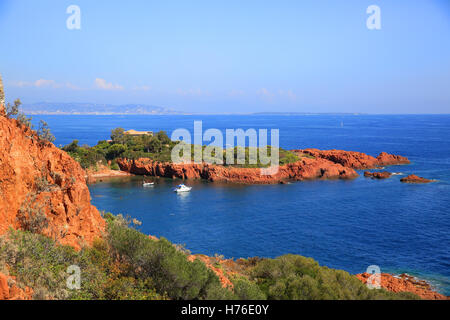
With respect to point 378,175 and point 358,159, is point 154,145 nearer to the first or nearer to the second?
point 358,159

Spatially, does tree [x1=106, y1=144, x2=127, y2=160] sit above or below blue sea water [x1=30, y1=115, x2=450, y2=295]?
above

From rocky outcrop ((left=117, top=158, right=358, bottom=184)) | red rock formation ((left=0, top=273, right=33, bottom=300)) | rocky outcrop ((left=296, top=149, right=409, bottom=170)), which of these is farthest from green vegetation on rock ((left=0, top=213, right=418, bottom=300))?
rocky outcrop ((left=296, top=149, right=409, bottom=170))

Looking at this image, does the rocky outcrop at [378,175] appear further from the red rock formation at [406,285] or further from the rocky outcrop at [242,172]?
the red rock formation at [406,285]

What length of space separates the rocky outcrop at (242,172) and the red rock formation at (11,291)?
44.6 meters

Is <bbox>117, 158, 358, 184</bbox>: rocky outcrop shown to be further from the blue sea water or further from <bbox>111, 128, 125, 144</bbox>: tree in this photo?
<bbox>111, 128, 125, 144</bbox>: tree

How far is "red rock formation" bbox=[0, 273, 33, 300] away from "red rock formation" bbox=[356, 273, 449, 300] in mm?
16574

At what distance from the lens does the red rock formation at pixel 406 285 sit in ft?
60.4

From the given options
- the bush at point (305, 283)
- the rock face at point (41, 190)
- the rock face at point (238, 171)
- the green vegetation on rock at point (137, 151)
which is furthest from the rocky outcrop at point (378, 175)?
the rock face at point (41, 190)

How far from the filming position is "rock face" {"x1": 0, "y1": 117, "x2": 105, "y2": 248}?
11367 mm

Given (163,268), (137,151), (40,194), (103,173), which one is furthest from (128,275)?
(137,151)

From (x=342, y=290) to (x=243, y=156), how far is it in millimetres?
46100

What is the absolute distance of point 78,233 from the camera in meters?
12.9

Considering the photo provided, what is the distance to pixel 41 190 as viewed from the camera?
12.3 m

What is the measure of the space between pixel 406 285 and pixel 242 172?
116 ft
